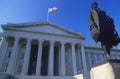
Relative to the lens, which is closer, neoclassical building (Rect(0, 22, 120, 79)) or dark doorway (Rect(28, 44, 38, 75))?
neoclassical building (Rect(0, 22, 120, 79))

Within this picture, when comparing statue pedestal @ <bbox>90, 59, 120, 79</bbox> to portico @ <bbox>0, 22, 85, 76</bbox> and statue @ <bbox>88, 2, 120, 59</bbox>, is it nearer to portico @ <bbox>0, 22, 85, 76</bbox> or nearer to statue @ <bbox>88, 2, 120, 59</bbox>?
statue @ <bbox>88, 2, 120, 59</bbox>

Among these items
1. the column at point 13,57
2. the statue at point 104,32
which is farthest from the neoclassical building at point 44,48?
the statue at point 104,32

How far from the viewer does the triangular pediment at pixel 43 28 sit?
32219 millimetres

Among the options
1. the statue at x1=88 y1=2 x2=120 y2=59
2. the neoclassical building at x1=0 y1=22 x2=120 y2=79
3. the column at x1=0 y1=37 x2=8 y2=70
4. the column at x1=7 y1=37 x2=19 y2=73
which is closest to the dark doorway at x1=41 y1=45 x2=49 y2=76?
the neoclassical building at x1=0 y1=22 x2=120 y2=79

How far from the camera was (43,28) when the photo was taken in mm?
34531

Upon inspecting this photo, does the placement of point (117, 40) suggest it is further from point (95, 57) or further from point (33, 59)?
point (95, 57)

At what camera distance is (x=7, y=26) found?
A: 3144 centimetres

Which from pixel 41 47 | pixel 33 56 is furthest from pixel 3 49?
pixel 33 56

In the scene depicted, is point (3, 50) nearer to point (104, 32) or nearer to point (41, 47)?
point (41, 47)

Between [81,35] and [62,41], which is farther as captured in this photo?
[81,35]

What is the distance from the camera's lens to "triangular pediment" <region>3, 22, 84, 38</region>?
3222cm

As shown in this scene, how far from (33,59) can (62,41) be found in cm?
1013

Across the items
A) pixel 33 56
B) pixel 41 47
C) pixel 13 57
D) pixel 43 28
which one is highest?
pixel 43 28

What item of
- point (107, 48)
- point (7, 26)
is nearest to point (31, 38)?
point (7, 26)
